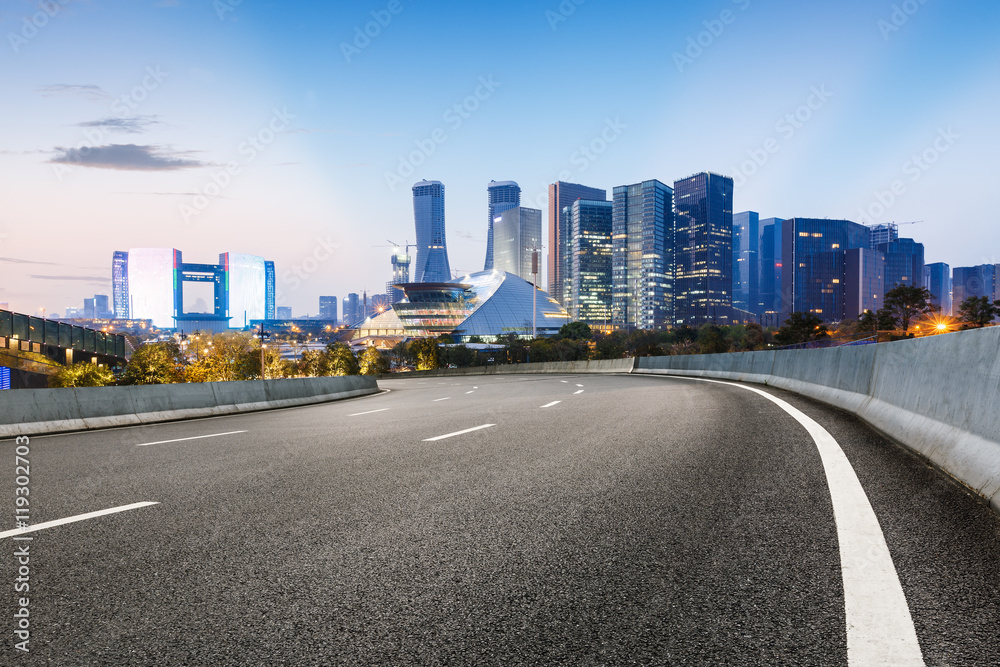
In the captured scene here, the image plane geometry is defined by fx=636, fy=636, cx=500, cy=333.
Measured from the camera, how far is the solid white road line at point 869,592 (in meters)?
2.39

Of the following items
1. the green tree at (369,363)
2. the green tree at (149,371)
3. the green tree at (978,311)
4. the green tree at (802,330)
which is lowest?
the green tree at (369,363)

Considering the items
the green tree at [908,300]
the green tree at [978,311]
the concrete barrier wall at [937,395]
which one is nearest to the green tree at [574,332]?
the green tree at [908,300]

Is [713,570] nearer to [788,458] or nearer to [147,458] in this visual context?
[788,458]

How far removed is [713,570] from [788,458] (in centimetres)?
376

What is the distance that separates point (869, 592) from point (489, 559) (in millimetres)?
1860

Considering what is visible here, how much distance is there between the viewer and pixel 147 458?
7582 mm

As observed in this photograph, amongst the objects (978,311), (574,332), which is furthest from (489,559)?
(574,332)

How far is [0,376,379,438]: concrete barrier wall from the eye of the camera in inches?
435

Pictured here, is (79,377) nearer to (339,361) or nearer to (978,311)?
(339,361)

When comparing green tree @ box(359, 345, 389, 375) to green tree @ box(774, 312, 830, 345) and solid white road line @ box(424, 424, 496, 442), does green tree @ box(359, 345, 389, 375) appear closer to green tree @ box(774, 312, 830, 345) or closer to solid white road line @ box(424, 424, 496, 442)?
green tree @ box(774, 312, 830, 345)

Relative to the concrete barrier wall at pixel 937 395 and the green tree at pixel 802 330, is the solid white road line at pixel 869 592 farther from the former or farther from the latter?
the green tree at pixel 802 330

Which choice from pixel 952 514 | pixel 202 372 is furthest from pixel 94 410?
pixel 202 372

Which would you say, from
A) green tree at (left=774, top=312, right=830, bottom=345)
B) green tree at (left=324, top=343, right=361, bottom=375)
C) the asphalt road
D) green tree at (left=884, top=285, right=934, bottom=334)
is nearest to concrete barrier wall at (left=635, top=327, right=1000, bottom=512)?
the asphalt road

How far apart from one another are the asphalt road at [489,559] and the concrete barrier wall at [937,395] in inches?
13.7
